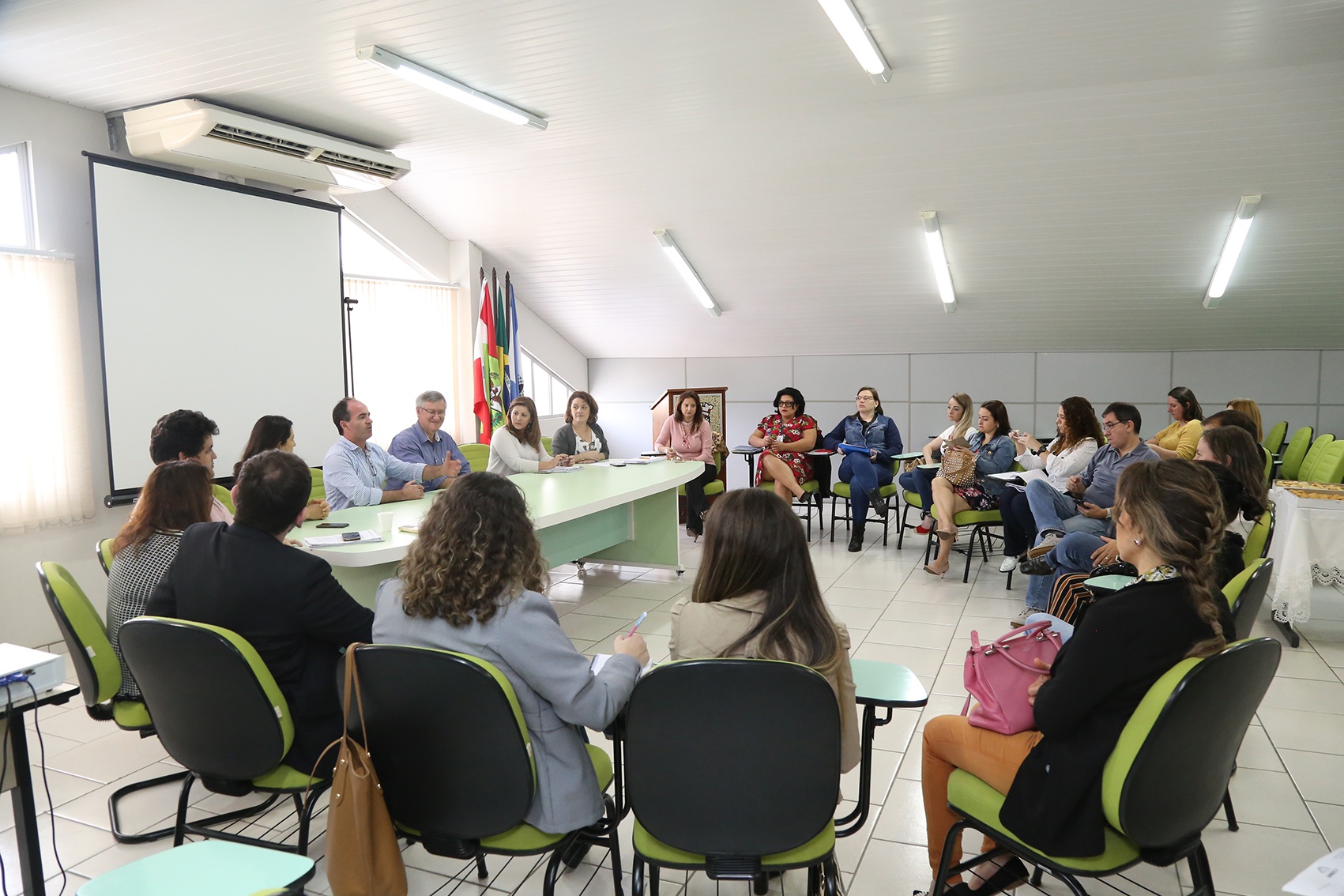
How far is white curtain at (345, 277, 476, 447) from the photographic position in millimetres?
6846

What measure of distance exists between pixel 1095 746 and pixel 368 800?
1.45m

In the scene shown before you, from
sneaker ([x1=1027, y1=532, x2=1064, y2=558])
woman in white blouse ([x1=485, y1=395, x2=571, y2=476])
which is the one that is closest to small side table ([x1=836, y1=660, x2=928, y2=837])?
sneaker ([x1=1027, y1=532, x2=1064, y2=558])

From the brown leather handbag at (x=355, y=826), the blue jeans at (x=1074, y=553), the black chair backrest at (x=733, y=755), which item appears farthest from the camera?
the blue jeans at (x=1074, y=553)

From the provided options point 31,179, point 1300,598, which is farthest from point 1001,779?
point 31,179

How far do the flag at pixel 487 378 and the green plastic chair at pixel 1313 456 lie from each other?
599 cm

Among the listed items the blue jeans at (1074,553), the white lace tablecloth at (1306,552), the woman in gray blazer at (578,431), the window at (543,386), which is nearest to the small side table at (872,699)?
the blue jeans at (1074,553)

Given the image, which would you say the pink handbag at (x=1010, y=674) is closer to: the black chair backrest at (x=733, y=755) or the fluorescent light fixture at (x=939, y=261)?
the black chair backrest at (x=733, y=755)

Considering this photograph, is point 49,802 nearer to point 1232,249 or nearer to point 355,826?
point 355,826

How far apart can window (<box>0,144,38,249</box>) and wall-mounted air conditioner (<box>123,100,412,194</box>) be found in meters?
0.52

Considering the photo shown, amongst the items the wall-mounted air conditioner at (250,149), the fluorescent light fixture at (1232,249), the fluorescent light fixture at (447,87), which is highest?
the fluorescent light fixture at (447,87)

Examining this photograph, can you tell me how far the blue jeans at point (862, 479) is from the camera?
648 centimetres

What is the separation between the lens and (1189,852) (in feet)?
5.99

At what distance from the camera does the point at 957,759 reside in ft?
6.71

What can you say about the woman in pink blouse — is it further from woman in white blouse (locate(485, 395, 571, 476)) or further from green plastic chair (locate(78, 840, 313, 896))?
green plastic chair (locate(78, 840, 313, 896))
